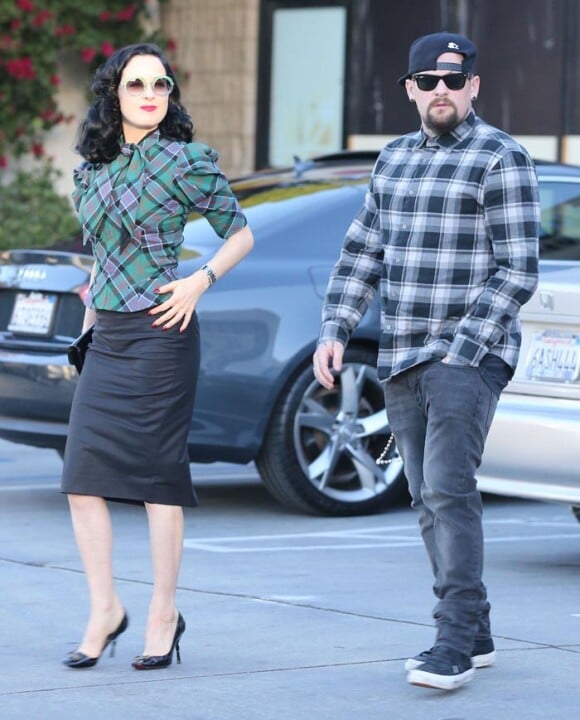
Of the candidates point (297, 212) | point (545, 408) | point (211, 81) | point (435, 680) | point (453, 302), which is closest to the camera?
point (435, 680)

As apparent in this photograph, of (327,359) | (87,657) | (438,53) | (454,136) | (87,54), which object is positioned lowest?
(87,657)

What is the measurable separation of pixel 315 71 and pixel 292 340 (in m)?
8.68

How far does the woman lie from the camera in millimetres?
4980

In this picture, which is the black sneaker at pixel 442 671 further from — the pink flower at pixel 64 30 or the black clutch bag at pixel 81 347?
the pink flower at pixel 64 30

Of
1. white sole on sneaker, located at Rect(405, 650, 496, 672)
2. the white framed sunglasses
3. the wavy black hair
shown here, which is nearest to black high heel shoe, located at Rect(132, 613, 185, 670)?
white sole on sneaker, located at Rect(405, 650, 496, 672)

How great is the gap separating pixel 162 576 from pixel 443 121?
147 cm

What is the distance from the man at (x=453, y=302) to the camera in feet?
15.8

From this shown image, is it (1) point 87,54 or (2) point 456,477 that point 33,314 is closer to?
(2) point 456,477

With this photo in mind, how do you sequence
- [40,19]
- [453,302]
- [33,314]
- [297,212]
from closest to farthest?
[453,302] → [33,314] → [297,212] → [40,19]

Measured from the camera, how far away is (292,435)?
26.1 ft

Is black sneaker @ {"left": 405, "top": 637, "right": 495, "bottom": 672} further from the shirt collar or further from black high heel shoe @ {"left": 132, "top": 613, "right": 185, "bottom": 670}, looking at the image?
the shirt collar

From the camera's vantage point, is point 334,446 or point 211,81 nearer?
point 334,446

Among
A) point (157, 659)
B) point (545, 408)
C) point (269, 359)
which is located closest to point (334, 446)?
point (269, 359)

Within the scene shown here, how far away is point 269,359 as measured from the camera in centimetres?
788
